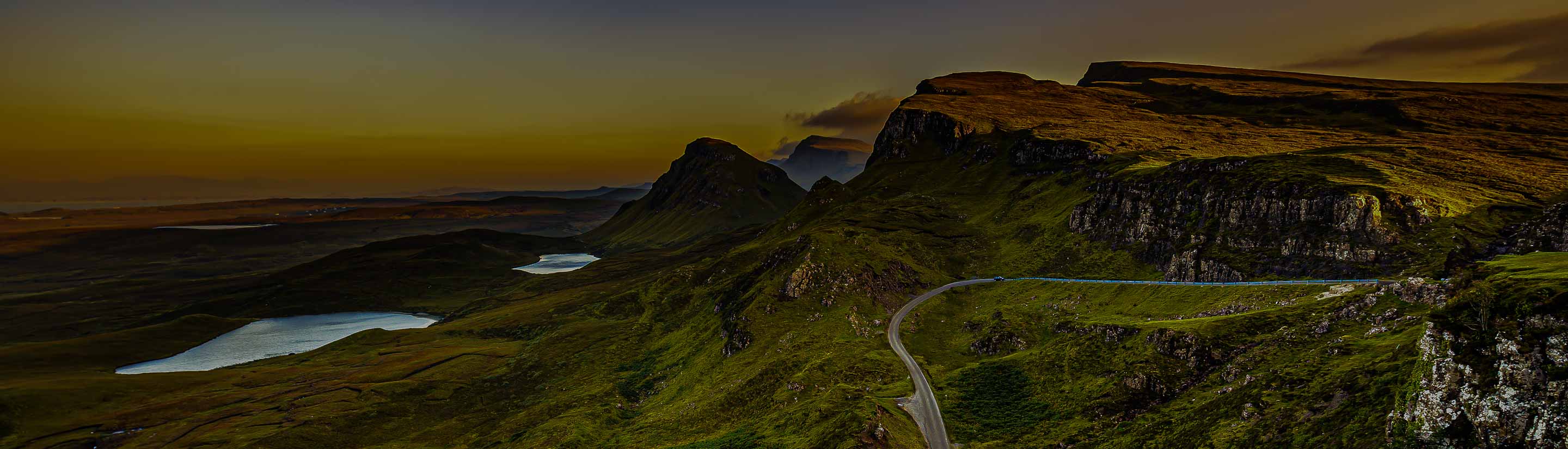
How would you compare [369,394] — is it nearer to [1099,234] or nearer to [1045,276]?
[1045,276]

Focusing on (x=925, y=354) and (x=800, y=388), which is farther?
(x=925, y=354)

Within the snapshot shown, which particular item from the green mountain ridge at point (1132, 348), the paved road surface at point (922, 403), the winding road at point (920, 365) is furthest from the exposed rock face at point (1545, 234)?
the paved road surface at point (922, 403)

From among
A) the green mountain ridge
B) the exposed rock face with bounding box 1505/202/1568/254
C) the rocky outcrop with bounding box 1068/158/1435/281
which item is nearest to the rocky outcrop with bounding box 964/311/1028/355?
the green mountain ridge

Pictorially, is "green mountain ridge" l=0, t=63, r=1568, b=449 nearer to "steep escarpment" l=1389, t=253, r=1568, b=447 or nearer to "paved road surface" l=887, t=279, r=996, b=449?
"steep escarpment" l=1389, t=253, r=1568, b=447

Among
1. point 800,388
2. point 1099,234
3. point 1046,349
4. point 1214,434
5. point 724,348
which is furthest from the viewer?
point 1099,234

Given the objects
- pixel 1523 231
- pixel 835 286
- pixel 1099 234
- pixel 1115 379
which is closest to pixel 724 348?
pixel 835 286

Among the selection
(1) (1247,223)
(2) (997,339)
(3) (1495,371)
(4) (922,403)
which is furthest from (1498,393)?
(1) (1247,223)

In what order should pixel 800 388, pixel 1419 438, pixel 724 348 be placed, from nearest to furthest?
pixel 1419 438
pixel 800 388
pixel 724 348
